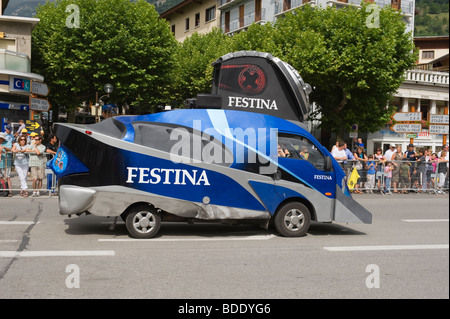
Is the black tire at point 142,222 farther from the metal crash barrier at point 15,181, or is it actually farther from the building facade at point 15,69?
the building facade at point 15,69

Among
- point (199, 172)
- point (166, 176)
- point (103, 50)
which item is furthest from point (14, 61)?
point (199, 172)

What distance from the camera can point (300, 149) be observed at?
8.70 metres

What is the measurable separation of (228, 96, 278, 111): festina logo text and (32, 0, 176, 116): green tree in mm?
21049

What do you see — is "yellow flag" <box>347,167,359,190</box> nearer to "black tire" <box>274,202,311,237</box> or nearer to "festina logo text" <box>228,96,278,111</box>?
"festina logo text" <box>228,96,278,111</box>

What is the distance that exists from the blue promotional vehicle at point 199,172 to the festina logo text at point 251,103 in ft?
7.00

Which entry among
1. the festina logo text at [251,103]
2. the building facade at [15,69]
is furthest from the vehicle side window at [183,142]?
the building facade at [15,69]

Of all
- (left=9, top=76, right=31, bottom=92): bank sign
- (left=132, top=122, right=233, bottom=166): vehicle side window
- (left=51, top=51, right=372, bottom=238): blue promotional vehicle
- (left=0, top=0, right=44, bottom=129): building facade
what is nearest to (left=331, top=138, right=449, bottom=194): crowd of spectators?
(left=51, top=51, right=372, bottom=238): blue promotional vehicle

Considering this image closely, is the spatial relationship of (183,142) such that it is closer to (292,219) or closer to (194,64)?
(292,219)

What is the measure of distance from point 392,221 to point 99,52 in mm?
23982

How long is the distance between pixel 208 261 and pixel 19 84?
78.6ft

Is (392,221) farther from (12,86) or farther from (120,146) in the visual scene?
(12,86)

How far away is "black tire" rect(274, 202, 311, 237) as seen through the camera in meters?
8.55

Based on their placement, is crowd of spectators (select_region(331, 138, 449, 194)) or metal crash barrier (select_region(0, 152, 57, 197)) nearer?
metal crash barrier (select_region(0, 152, 57, 197))
